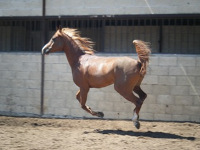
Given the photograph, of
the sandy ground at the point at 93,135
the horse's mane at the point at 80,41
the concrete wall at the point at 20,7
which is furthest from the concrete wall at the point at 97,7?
the sandy ground at the point at 93,135

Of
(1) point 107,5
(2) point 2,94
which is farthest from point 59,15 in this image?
(2) point 2,94

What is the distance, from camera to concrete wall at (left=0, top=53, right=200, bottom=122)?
26.0 ft

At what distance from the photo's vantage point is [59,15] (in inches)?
357

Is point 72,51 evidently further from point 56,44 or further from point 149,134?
point 149,134

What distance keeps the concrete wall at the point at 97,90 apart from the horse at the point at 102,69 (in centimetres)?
135

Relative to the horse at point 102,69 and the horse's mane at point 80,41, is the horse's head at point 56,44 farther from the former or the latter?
the horse's mane at point 80,41

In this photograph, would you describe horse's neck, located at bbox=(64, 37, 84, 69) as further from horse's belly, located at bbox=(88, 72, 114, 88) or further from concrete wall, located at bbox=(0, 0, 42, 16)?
concrete wall, located at bbox=(0, 0, 42, 16)

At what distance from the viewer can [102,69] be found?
6.87 m

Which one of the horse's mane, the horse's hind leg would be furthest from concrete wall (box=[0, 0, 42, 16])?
the horse's hind leg

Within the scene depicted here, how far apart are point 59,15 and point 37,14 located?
71cm

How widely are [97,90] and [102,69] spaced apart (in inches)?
71.6

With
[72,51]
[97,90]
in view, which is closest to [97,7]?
[72,51]

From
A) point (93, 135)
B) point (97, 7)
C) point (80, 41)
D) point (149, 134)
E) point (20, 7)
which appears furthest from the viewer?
point (20, 7)

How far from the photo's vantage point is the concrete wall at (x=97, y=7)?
320 inches
